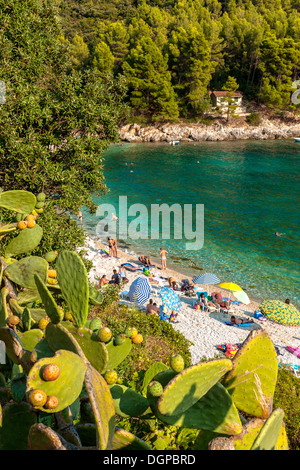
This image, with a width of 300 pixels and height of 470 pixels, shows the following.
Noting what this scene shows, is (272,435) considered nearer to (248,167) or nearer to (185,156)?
(248,167)

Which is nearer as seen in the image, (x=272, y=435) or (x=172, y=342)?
(x=272, y=435)

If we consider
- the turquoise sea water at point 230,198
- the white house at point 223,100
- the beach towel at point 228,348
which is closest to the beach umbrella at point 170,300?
the beach towel at point 228,348

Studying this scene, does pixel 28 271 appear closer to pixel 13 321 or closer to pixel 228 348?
pixel 13 321

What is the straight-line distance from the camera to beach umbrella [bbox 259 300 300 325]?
17.5m

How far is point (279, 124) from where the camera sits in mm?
80062

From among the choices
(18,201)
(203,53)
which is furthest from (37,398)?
(203,53)

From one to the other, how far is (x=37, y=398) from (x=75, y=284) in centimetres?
101

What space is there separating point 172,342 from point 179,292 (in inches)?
379

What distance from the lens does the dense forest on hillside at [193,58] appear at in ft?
248

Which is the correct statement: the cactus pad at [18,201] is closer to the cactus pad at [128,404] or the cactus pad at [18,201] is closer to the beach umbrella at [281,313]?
the cactus pad at [128,404]

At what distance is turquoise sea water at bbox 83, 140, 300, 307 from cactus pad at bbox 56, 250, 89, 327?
20.5 metres

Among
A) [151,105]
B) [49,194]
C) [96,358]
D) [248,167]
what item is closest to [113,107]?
[49,194]
